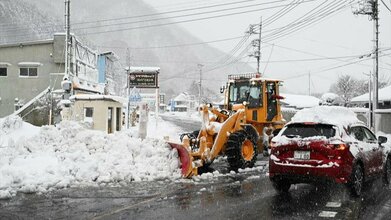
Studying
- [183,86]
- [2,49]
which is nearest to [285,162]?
[2,49]

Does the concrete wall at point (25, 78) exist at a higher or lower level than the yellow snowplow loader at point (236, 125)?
higher

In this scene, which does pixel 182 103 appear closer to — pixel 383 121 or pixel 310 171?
pixel 383 121

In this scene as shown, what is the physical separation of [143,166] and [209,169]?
7.49 ft

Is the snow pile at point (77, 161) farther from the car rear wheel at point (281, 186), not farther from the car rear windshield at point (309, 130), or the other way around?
the car rear windshield at point (309, 130)

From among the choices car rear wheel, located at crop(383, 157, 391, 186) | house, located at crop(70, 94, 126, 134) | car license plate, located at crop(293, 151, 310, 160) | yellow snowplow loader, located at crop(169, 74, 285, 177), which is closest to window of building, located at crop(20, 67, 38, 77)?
house, located at crop(70, 94, 126, 134)

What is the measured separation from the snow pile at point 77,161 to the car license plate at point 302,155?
3.64 m

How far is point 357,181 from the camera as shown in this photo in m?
8.83

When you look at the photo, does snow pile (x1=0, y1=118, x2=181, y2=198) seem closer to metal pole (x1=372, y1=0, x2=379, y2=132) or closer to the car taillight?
the car taillight

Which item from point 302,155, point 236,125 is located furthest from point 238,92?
point 302,155

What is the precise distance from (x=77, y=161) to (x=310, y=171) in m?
6.22

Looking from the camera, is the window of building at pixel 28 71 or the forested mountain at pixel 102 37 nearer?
the window of building at pixel 28 71

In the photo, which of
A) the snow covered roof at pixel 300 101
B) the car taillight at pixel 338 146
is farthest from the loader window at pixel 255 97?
the snow covered roof at pixel 300 101

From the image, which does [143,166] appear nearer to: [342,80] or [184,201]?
[184,201]

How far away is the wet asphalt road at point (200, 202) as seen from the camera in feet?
24.0
